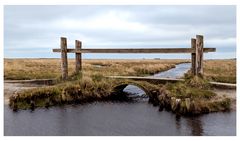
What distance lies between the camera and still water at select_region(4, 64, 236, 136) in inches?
498

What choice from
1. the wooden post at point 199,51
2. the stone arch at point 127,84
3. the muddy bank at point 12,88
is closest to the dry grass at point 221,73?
the wooden post at point 199,51

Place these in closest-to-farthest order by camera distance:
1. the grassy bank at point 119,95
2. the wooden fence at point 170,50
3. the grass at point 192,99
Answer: the grass at point 192,99, the grassy bank at point 119,95, the wooden fence at point 170,50

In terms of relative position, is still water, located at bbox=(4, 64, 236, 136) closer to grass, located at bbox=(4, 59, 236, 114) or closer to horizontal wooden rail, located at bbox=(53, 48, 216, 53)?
grass, located at bbox=(4, 59, 236, 114)

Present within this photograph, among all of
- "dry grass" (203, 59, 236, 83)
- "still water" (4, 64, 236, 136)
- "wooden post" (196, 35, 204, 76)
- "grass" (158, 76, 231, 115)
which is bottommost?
"still water" (4, 64, 236, 136)

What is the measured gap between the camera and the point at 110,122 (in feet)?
46.2

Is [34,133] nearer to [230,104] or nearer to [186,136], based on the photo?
[186,136]

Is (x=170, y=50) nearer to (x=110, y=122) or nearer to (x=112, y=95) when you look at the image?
(x=112, y=95)

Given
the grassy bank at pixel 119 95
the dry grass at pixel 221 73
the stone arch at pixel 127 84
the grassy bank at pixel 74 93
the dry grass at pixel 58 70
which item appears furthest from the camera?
the dry grass at pixel 58 70

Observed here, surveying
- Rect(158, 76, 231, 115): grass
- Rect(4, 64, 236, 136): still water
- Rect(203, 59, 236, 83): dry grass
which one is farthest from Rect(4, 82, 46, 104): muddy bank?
Rect(203, 59, 236, 83): dry grass

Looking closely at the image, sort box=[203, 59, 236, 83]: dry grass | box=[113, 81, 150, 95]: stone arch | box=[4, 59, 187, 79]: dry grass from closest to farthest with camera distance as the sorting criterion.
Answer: box=[113, 81, 150, 95]: stone arch < box=[203, 59, 236, 83]: dry grass < box=[4, 59, 187, 79]: dry grass

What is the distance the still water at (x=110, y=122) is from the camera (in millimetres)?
12641

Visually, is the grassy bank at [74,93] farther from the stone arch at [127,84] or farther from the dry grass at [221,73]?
the dry grass at [221,73]

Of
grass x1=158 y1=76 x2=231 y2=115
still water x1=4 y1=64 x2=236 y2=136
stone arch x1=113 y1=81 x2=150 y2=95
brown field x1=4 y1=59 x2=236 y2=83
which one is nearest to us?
still water x1=4 y1=64 x2=236 y2=136

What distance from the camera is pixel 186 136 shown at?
11930 mm
